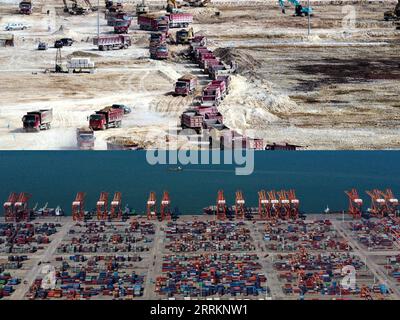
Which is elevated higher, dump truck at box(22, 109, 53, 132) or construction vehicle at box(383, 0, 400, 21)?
construction vehicle at box(383, 0, 400, 21)

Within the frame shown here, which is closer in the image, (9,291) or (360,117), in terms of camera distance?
(9,291)

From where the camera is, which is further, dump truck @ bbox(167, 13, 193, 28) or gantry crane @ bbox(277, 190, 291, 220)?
dump truck @ bbox(167, 13, 193, 28)

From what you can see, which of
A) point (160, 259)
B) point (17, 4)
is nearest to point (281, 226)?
point (160, 259)

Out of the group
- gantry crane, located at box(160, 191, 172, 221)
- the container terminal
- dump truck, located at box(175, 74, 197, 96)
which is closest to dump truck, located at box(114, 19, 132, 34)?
dump truck, located at box(175, 74, 197, 96)

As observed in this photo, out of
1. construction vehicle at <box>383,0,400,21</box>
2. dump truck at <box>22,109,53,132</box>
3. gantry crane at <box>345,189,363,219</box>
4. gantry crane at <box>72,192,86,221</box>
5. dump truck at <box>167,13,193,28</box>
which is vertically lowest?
gantry crane at <box>72,192,86,221</box>

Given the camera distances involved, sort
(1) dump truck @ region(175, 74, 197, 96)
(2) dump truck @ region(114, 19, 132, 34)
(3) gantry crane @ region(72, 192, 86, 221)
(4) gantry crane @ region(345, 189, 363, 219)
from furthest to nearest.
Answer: (2) dump truck @ region(114, 19, 132, 34), (1) dump truck @ region(175, 74, 197, 96), (3) gantry crane @ region(72, 192, 86, 221), (4) gantry crane @ region(345, 189, 363, 219)

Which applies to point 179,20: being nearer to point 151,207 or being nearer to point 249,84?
point 249,84

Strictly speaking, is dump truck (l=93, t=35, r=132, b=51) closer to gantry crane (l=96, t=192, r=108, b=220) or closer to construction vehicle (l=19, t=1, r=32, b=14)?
construction vehicle (l=19, t=1, r=32, b=14)
